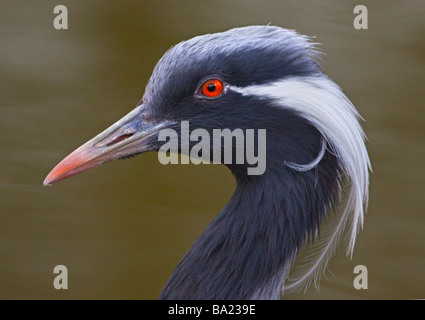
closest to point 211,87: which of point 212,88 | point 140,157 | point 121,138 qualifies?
point 212,88

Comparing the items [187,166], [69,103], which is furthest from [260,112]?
[69,103]

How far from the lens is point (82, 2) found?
211 inches

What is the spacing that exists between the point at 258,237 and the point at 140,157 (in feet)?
8.61

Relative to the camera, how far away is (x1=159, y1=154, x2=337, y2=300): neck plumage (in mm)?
2643

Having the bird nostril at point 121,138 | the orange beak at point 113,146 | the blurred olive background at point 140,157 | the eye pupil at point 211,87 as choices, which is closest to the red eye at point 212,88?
the eye pupil at point 211,87

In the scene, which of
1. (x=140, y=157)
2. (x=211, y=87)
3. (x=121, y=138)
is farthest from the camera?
(x=140, y=157)

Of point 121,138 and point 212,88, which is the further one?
point 121,138

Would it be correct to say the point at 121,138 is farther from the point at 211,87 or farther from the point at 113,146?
the point at 211,87

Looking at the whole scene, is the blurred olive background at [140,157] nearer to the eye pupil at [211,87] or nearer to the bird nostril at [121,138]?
the bird nostril at [121,138]

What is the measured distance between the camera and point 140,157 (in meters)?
5.20

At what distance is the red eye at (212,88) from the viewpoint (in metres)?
2.61

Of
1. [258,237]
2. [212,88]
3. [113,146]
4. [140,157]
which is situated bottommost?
[258,237]

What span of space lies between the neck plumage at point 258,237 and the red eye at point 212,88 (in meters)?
0.35

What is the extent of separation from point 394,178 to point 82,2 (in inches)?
102
